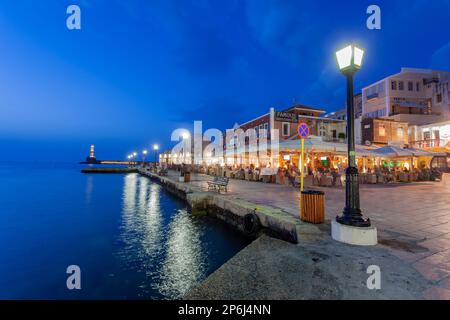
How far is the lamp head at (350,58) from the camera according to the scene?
4.12m

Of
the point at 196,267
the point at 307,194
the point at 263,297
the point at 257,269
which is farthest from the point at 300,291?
the point at 196,267

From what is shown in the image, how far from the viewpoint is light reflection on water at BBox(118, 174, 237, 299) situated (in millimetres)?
4539

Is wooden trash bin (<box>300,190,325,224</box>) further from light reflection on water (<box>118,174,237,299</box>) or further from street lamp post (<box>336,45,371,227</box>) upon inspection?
light reflection on water (<box>118,174,237,299</box>)

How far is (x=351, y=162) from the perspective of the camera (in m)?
4.18

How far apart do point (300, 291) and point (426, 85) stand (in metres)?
44.6

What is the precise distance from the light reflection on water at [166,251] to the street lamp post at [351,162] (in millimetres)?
3418

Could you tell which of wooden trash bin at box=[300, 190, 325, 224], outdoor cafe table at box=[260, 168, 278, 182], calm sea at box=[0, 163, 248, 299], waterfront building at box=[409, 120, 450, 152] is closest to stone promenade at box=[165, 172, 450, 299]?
wooden trash bin at box=[300, 190, 325, 224]

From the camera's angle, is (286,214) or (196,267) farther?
(286,214)

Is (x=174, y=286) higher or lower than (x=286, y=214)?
lower

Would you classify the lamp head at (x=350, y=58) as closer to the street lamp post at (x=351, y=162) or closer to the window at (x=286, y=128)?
the street lamp post at (x=351, y=162)

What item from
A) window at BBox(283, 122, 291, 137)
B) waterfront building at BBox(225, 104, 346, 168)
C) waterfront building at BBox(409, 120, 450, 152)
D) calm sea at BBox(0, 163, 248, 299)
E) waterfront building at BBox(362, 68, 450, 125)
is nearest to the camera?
calm sea at BBox(0, 163, 248, 299)

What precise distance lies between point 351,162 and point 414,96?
132 feet
